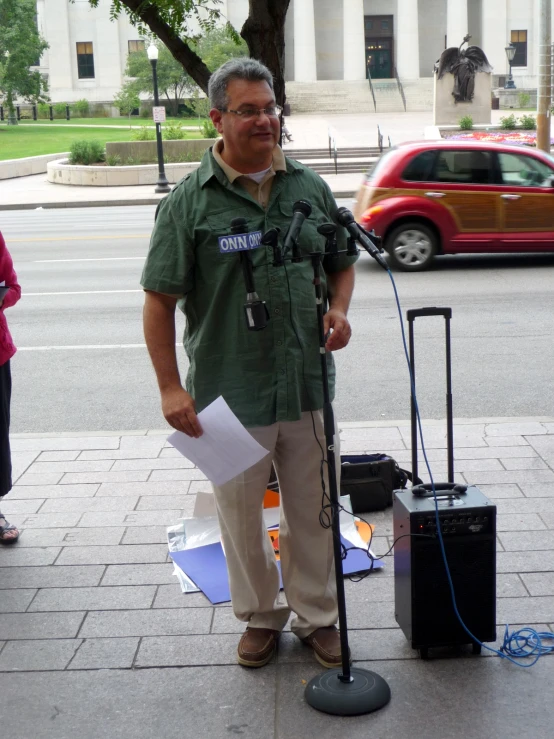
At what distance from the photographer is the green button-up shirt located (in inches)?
139

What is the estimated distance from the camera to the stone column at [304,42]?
70250 mm

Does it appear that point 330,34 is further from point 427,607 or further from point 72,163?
point 427,607

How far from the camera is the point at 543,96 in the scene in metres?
23.7

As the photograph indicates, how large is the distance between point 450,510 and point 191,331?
46.9 inches

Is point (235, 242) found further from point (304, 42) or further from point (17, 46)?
point (304, 42)

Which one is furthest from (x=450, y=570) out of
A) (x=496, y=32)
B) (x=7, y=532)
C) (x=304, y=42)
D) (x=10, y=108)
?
(x=496, y=32)

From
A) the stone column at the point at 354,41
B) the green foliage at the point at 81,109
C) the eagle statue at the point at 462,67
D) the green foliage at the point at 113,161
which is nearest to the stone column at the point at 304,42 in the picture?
the stone column at the point at 354,41

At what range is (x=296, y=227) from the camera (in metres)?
3.23

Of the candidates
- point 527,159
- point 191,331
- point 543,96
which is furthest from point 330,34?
point 191,331

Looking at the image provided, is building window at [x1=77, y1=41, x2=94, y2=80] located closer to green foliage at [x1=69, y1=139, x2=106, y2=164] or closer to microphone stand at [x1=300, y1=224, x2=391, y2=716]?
green foliage at [x1=69, y1=139, x2=106, y2=164]

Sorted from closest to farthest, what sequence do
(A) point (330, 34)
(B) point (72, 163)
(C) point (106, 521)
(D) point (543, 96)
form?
1. (C) point (106, 521)
2. (D) point (543, 96)
3. (B) point (72, 163)
4. (A) point (330, 34)

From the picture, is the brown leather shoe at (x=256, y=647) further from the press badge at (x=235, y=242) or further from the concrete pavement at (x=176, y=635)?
the press badge at (x=235, y=242)

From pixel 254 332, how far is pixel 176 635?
1.35m

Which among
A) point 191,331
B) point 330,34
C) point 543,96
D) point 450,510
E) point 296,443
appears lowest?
point 450,510
